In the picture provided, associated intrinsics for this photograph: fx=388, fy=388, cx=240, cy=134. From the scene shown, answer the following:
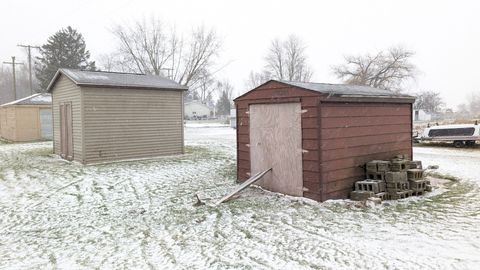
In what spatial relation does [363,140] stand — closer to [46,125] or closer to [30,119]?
[46,125]

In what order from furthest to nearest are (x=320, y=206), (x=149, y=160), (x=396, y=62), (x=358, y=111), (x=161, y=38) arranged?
1. (x=396, y=62)
2. (x=161, y=38)
3. (x=149, y=160)
4. (x=358, y=111)
5. (x=320, y=206)

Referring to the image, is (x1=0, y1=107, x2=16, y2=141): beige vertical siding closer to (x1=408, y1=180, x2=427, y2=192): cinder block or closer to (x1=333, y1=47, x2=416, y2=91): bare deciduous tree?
(x1=408, y1=180, x2=427, y2=192): cinder block

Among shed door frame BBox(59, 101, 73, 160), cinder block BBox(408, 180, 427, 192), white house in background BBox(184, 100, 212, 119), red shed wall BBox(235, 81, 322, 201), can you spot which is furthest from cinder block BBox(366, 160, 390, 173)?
white house in background BBox(184, 100, 212, 119)

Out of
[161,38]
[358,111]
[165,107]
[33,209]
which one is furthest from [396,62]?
[33,209]

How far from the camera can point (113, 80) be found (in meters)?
12.8

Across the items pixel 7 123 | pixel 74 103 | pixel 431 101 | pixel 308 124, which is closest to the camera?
pixel 308 124

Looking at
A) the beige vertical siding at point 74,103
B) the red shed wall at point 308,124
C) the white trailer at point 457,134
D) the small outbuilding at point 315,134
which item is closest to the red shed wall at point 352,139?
the small outbuilding at point 315,134

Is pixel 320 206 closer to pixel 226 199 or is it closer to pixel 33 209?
pixel 226 199

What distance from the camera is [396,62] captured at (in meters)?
46.2

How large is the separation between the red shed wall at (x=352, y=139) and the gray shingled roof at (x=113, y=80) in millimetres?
7950

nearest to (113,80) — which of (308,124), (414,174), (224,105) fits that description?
(308,124)

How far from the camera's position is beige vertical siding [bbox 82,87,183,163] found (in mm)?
12195

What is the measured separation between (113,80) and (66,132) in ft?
8.41

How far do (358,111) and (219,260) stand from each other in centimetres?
441
